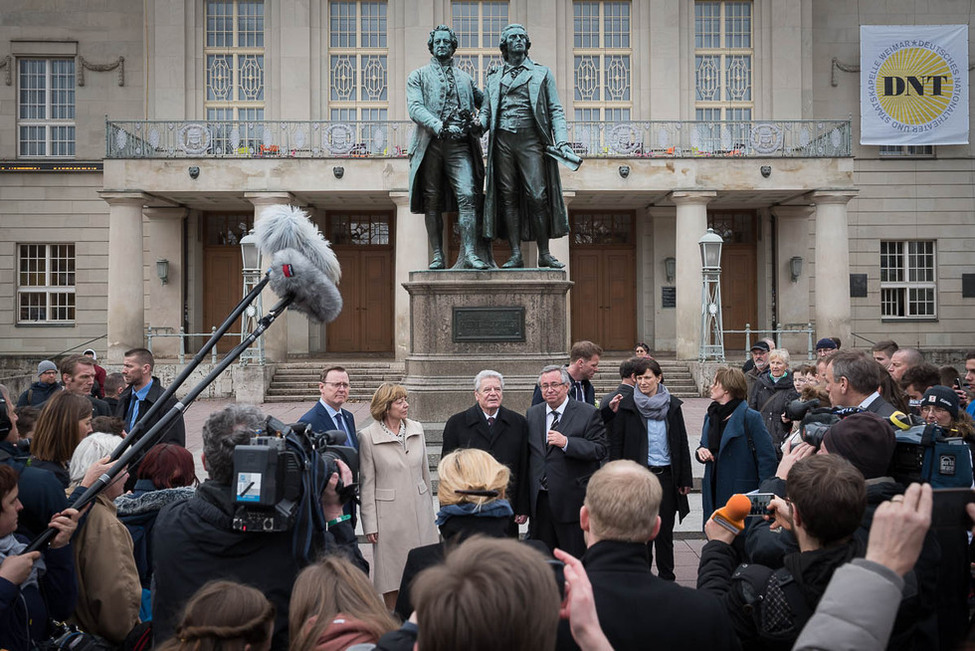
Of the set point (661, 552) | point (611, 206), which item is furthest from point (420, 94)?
point (611, 206)

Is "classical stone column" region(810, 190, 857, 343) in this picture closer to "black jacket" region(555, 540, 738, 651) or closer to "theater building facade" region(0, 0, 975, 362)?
"theater building facade" region(0, 0, 975, 362)

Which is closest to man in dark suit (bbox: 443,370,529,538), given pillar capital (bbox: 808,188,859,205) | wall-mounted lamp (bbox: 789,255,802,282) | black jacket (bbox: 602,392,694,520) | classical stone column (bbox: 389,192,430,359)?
black jacket (bbox: 602,392,694,520)

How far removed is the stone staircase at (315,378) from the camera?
21625mm

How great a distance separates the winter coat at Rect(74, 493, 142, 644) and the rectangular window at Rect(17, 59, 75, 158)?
29043 millimetres

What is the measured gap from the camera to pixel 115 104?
1124 inches

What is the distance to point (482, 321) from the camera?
913 centimetres

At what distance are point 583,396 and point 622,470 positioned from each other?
16.6 feet

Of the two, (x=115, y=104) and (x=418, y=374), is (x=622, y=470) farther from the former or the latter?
(x=115, y=104)

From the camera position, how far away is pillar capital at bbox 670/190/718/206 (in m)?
24.4

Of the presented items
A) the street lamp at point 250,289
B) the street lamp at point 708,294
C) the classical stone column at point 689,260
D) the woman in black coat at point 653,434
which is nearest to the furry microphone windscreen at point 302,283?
the woman in black coat at point 653,434

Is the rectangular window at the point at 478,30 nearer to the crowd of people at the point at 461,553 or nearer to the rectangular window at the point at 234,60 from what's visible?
the rectangular window at the point at 234,60

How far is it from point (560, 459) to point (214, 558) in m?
3.13

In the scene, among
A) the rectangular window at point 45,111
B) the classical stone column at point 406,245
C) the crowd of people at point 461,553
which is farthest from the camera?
the rectangular window at point 45,111

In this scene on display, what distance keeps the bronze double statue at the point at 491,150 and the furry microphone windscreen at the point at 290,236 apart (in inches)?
199
